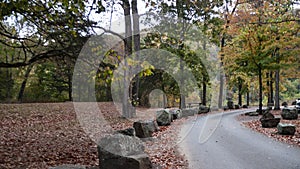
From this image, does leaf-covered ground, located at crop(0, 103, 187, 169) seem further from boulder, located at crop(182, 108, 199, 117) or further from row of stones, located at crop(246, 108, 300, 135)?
Answer: boulder, located at crop(182, 108, 199, 117)

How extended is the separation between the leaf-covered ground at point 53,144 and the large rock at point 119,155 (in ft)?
3.55

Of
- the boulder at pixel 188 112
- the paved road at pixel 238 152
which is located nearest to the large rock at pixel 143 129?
the paved road at pixel 238 152

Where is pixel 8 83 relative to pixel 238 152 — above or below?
above

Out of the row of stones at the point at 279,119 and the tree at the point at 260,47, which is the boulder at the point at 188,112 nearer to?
the row of stones at the point at 279,119

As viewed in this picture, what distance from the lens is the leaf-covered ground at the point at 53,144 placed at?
21.6 ft

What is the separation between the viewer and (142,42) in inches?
759

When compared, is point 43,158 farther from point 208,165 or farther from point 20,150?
point 208,165

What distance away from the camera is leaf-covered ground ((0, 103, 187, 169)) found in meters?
6.59

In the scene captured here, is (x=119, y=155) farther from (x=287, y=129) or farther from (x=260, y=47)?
(x=260, y=47)

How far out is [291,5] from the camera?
8.91 metres

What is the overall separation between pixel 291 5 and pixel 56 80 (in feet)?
70.3

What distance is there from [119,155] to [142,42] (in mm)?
14595

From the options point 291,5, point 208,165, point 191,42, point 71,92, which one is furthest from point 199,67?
point 208,165

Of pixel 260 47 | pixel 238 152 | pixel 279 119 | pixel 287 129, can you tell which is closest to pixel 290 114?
pixel 279 119
